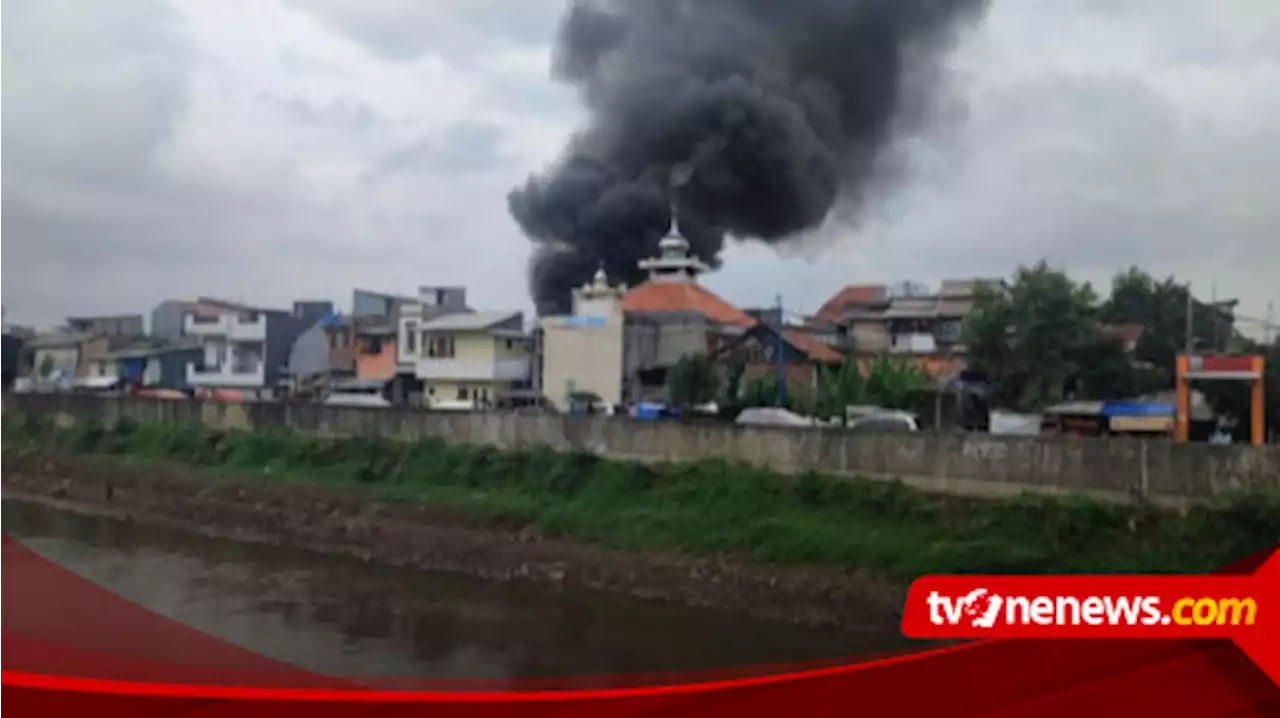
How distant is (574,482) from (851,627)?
23.9 ft

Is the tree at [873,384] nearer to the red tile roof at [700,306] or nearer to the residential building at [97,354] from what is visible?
the red tile roof at [700,306]

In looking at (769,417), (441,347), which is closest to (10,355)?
(441,347)

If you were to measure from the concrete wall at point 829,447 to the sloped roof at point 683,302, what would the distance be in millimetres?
1182

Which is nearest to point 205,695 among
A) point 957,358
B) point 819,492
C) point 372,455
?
point 957,358

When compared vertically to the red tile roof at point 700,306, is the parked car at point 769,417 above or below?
below

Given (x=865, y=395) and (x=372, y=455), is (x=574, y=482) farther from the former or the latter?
(x=865, y=395)

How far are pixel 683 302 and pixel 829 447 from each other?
3.31 metres

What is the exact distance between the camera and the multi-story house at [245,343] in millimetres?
2541

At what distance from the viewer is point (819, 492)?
7.00 m

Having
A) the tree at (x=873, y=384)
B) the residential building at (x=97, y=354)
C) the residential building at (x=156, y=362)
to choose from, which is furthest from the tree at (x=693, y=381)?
the residential building at (x=97, y=354)

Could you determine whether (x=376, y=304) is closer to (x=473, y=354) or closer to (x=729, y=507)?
(x=473, y=354)

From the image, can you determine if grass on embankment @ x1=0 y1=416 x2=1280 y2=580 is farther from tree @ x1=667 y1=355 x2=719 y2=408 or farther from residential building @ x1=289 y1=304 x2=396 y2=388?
tree @ x1=667 y1=355 x2=719 y2=408

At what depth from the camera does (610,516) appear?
27.2ft

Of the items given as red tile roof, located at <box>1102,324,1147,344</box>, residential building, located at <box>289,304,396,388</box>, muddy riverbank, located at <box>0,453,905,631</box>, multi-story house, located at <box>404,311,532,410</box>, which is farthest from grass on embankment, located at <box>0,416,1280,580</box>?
multi-story house, located at <box>404,311,532,410</box>
